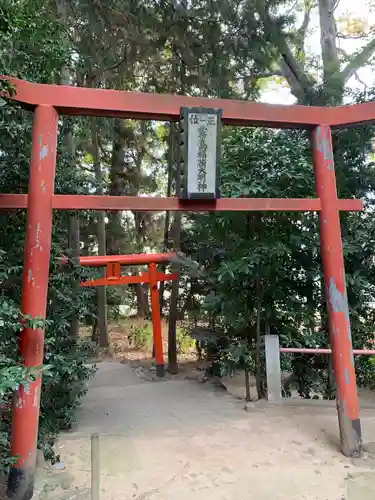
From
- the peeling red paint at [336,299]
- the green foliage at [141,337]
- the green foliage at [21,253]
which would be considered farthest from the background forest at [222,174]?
the green foliage at [141,337]

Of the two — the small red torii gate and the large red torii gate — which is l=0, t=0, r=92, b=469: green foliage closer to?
the large red torii gate

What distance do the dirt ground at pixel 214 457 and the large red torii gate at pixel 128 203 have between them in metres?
0.35

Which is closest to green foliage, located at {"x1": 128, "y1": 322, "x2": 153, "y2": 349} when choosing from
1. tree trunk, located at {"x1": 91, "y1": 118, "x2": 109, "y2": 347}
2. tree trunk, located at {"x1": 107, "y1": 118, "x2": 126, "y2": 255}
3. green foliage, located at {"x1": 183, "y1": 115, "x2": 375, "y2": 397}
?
tree trunk, located at {"x1": 91, "y1": 118, "x2": 109, "y2": 347}

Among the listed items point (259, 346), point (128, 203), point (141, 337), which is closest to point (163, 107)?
point (128, 203)

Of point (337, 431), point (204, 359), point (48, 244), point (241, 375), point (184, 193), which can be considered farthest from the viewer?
point (204, 359)

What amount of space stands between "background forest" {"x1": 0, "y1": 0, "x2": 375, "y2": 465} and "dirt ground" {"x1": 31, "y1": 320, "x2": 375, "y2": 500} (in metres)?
0.50

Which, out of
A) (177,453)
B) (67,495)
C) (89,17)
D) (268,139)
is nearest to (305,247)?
(268,139)

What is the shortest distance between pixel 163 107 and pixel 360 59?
6842mm

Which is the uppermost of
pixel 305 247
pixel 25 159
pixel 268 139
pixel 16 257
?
pixel 268 139

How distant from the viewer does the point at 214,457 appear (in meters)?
3.73

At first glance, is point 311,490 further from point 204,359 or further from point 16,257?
point 204,359

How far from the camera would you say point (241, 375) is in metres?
9.20

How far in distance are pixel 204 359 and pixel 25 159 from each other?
777 cm

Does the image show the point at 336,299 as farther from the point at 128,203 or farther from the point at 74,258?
the point at 74,258
